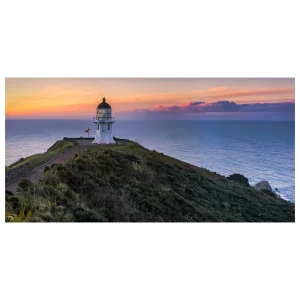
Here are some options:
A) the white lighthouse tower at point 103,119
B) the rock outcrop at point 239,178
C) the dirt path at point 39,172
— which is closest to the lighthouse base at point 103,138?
the white lighthouse tower at point 103,119

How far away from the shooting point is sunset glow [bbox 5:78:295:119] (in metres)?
7.12

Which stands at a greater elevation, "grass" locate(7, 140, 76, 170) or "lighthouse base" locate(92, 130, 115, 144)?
"lighthouse base" locate(92, 130, 115, 144)

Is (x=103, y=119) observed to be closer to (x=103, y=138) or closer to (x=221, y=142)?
(x=103, y=138)

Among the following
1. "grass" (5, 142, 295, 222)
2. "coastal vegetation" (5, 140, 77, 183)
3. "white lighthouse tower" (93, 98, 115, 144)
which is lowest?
"grass" (5, 142, 295, 222)

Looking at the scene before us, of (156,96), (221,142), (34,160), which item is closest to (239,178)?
(221,142)

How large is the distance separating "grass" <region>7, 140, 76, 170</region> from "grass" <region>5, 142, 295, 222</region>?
0.25 m

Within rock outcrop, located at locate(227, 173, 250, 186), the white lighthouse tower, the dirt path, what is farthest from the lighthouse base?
rock outcrop, located at locate(227, 173, 250, 186)

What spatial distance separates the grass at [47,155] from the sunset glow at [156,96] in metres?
0.54

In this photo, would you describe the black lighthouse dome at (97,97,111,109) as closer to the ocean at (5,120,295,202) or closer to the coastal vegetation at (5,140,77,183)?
Answer: the ocean at (5,120,295,202)

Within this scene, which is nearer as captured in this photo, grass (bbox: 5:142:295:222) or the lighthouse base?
grass (bbox: 5:142:295:222)

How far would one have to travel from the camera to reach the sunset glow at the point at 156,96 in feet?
23.4
